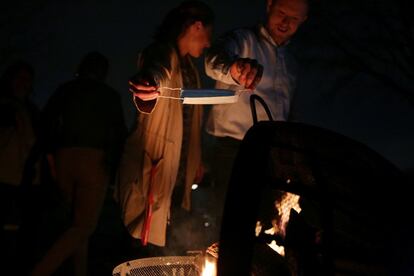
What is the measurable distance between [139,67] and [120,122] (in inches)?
30.5

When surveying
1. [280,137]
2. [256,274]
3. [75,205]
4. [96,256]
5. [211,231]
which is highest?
[280,137]

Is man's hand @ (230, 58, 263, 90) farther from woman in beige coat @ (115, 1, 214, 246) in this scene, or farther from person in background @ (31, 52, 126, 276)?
person in background @ (31, 52, 126, 276)

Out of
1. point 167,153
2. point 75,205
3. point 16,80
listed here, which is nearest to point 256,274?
point 167,153

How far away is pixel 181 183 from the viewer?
4039 mm

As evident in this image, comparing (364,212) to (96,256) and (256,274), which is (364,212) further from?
(96,256)

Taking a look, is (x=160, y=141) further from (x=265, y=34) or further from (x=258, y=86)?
(x=265, y=34)

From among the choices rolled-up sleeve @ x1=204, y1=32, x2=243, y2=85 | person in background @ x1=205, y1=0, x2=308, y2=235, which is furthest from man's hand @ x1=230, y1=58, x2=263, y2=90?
person in background @ x1=205, y1=0, x2=308, y2=235

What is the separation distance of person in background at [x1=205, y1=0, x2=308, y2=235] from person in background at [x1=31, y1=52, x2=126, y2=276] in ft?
2.87

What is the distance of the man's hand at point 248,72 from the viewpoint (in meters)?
2.69

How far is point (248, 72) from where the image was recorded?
8.86ft

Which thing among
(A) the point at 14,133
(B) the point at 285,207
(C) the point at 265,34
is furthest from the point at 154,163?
(A) the point at 14,133

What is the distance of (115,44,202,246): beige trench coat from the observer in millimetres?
3582

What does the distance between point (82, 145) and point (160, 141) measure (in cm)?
76

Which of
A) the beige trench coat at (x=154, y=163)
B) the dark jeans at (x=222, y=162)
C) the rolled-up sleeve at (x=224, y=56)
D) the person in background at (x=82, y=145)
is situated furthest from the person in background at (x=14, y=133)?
the rolled-up sleeve at (x=224, y=56)
